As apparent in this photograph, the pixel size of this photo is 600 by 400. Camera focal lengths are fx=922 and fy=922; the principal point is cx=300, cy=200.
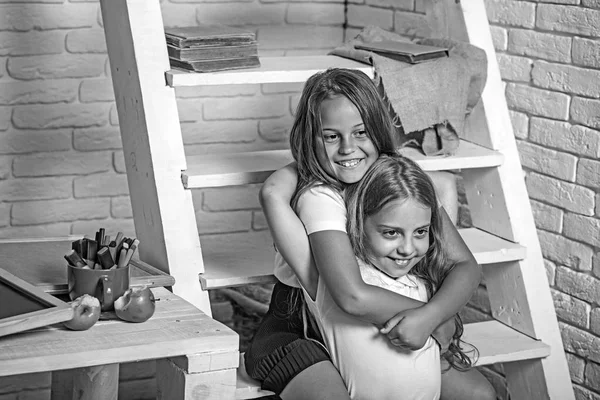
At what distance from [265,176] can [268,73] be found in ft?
0.80

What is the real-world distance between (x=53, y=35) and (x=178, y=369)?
5.83 feet

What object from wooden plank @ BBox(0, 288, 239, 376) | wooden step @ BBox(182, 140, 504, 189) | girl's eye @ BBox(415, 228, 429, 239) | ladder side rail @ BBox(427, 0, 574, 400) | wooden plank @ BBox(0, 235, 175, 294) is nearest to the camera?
wooden plank @ BBox(0, 288, 239, 376)

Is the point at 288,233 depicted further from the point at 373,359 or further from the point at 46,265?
the point at 46,265

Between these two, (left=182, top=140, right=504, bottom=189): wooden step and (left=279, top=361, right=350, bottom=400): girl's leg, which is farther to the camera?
(left=182, top=140, right=504, bottom=189): wooden step

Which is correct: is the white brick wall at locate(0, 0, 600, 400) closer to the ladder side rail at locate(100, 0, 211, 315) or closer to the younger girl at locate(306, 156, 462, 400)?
the younger girl at locate(306, 156, 462, 400)

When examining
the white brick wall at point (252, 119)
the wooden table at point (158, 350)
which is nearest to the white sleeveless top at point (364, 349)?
the wooden table at point (158, 350)

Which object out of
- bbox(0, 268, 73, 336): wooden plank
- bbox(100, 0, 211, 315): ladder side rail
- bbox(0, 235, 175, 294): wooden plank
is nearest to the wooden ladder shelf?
bbox(100, 0, 211, 315): ladder side rail

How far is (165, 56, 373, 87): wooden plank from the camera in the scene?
2.08 meters

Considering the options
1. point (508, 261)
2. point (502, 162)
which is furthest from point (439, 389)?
point (502, 162)

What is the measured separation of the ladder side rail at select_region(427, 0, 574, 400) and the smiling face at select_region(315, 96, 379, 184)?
1.78 ft

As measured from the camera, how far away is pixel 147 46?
208 cm

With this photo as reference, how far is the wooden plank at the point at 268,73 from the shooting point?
2.08 meters

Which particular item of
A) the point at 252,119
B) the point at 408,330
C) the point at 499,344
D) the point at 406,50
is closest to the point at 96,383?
the point at 408,330

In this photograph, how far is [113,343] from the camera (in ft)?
5.37
